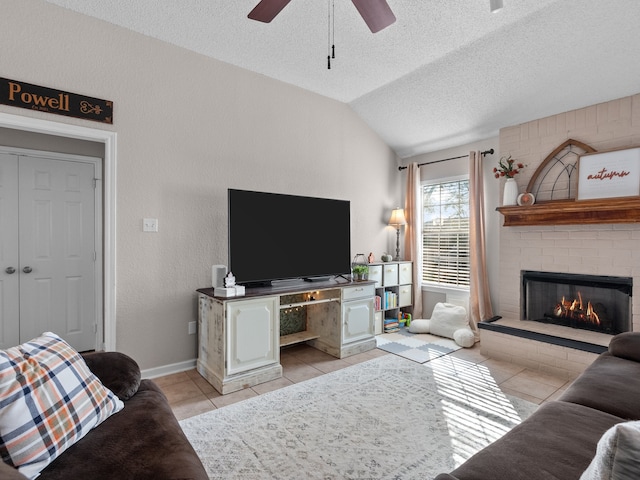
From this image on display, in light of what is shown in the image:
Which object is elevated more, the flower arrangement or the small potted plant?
the flower arrangement

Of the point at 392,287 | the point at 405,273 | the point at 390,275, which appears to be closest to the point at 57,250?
the point at 390,275

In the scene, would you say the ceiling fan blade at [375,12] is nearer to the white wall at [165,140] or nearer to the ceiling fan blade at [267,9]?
the ceiling fan blade at [267,9]

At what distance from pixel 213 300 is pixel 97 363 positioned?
4.01 ft

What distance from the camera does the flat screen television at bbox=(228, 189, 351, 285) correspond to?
10.0 ft

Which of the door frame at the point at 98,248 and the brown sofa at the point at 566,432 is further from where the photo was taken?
the door frame at the point at 98,248

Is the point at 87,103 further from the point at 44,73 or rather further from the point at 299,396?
the point at 299,396

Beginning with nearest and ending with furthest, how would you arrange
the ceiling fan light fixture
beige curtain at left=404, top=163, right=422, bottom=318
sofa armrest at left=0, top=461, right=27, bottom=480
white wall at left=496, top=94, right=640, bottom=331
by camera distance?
sofa armrest at left=0, top=461, right=27, bottom=480, the ceiling fan light fixture, white wall at left=496, top=94, right=640, bottom=331, beige curtain at left=404, top=163, right=422, bottom=318

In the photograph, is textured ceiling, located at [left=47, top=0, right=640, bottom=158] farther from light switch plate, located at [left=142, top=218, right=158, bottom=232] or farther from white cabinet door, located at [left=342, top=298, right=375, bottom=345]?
white cabinet door, located at [left=342, top=298, right=375, bottom=345]


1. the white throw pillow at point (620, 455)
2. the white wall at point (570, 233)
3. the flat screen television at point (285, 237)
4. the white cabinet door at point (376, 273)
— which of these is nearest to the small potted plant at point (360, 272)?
the flat screen television at point (285, 237)

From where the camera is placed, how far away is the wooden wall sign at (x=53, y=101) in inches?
95.3

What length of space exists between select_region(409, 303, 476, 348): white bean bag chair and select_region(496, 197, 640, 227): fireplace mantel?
1182 millimetres

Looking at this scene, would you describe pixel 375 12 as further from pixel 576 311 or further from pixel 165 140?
pixel 576 311

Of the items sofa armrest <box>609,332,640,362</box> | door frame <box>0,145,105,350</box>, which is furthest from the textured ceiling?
sofa armrest <box>609,332,640,362</box>

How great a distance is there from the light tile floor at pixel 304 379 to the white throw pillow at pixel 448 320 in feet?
1.36
